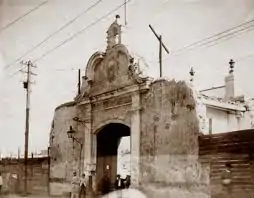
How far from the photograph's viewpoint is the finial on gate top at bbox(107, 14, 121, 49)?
152 inches

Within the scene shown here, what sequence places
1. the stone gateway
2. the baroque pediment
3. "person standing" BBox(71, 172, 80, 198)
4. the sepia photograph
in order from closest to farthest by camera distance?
the sepia photograph → the stone gateway → the baroque pediment → "person standing" BBox(71, 172, 80, 198)

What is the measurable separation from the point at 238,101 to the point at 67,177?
1644 mm

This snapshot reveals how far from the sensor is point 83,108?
4.30m

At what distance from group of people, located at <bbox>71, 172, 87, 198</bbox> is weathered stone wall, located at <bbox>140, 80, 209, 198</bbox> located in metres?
0.61

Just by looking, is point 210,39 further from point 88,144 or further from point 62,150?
point 62,150

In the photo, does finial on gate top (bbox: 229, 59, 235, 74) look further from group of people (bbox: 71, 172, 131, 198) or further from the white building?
group of people (bbox: 71, 172, 131, 198)

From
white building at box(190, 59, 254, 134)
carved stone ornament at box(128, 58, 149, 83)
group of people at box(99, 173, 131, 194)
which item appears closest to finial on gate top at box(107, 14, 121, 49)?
carved stone ornament at box(128, 58, 149, 83)

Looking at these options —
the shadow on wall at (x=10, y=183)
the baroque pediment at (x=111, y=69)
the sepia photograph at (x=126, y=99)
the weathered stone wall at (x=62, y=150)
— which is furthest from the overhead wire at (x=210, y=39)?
the shadow on wall at (x=10, y=183)

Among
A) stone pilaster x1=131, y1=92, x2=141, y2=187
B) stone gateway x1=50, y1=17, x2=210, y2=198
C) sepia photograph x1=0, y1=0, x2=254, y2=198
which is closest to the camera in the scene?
sepia photograph x1=0, y1=0, x2=254, y2=198

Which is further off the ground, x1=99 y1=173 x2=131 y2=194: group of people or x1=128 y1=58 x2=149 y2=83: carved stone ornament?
x1=128 y1=58 x2=149 y2=83: carved stone ornament

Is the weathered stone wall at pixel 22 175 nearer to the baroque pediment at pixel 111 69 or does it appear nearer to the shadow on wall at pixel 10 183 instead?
the shadow on wall at pixel 10 183

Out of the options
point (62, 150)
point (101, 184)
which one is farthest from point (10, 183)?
point (101, 184)

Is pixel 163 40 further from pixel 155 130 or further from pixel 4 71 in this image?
pixel 4 71

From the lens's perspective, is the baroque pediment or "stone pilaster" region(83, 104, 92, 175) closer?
the baroque pediment
